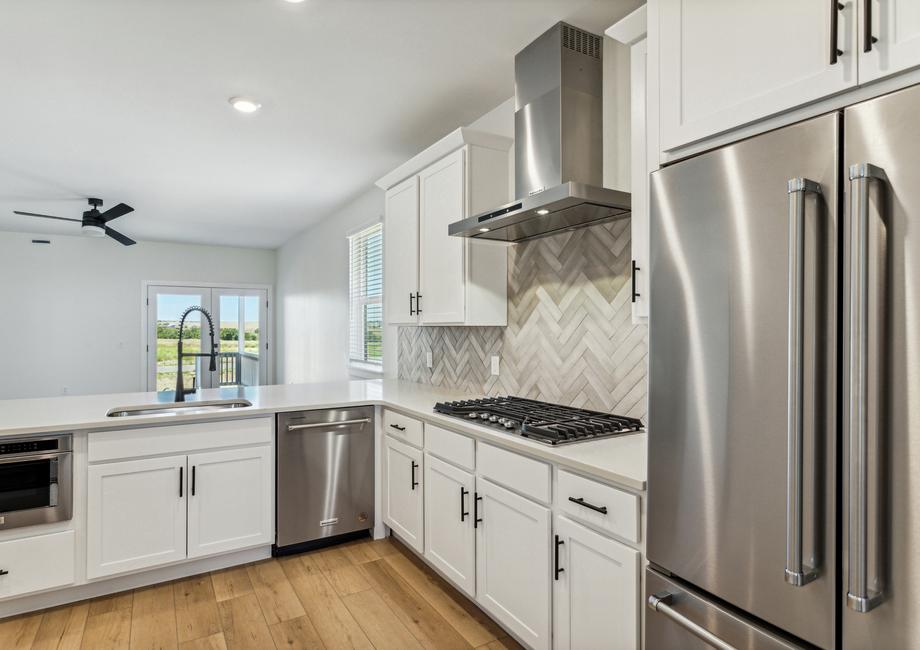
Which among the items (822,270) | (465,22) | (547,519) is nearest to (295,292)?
(465,22)

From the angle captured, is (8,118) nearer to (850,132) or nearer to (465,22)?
(465,22)

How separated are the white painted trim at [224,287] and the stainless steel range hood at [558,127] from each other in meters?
7.00

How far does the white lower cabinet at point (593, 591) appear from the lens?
153 cm

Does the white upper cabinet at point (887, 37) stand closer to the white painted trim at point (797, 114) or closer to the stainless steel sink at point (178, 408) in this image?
the white painted trim at point (797, 114)

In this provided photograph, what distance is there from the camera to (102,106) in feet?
10.3

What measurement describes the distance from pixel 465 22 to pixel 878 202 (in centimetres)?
188

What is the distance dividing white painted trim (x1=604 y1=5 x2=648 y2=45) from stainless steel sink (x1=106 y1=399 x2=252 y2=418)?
8.25ft

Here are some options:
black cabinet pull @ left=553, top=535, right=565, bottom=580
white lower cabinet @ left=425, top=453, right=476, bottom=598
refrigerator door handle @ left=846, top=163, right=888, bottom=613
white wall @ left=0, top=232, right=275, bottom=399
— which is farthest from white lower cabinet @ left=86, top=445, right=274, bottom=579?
white wall @ left=0, top=232, right=275, bottom=399

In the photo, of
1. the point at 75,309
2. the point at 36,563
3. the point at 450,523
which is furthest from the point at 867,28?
the point at 75,309

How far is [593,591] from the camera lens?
65.2 inches

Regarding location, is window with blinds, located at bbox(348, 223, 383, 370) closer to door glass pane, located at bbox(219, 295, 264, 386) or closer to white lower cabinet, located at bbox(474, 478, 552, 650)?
white lower cabinet, located at bbox(474, 478, 552, 650)

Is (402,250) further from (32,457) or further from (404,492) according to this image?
(32,457)

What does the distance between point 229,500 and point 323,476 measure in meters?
0.50

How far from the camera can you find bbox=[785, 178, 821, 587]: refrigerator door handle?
3.44 feet
